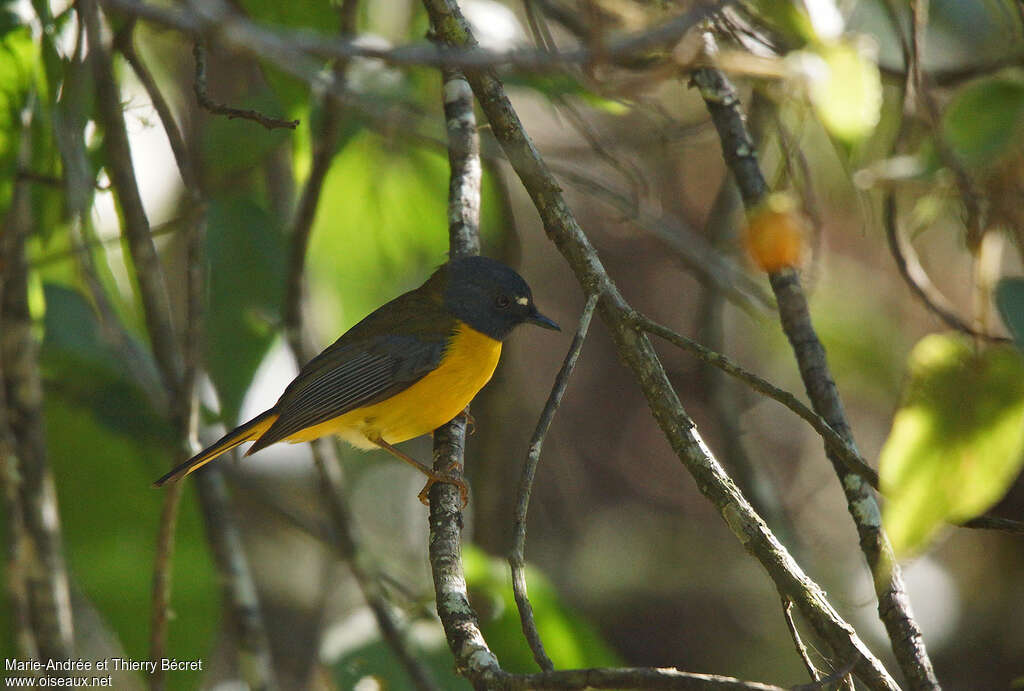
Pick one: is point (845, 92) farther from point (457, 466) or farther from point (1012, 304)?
point (457, 466)

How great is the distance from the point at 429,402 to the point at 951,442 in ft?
9.10

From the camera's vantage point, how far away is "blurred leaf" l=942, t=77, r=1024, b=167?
5.19ft

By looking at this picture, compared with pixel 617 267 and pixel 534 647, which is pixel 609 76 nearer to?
pixel 534 647

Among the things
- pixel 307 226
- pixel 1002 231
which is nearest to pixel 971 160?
pixel 1002 231

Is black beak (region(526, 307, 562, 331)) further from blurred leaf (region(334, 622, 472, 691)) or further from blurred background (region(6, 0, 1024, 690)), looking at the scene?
blurred leaf (region(334, 622, 472, 691))

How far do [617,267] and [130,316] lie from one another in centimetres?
329

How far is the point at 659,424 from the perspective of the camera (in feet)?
7.77

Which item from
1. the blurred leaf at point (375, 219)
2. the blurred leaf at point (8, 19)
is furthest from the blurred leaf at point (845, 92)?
the blurred leaf at point (375, 219)

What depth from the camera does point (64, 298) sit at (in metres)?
3.96

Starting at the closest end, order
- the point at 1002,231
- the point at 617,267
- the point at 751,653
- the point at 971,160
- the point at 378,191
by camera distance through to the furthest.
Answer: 1. the point at 971,160
2. the point at 1002,231
3. the point at 378,191
4. the point at 751,653
5. the point at 617,267

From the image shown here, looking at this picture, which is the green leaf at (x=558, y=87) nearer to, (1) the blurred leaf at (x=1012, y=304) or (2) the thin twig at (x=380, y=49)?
(2) the thin twig at (x=380, y=49)

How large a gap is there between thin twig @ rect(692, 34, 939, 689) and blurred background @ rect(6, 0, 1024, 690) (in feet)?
0.48

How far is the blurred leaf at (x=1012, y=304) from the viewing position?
147 centimetres

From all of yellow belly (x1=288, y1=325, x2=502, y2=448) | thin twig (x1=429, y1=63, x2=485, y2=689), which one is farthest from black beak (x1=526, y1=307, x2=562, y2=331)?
thin twig (x1=429, y1=63, x2=485, y2=689)
